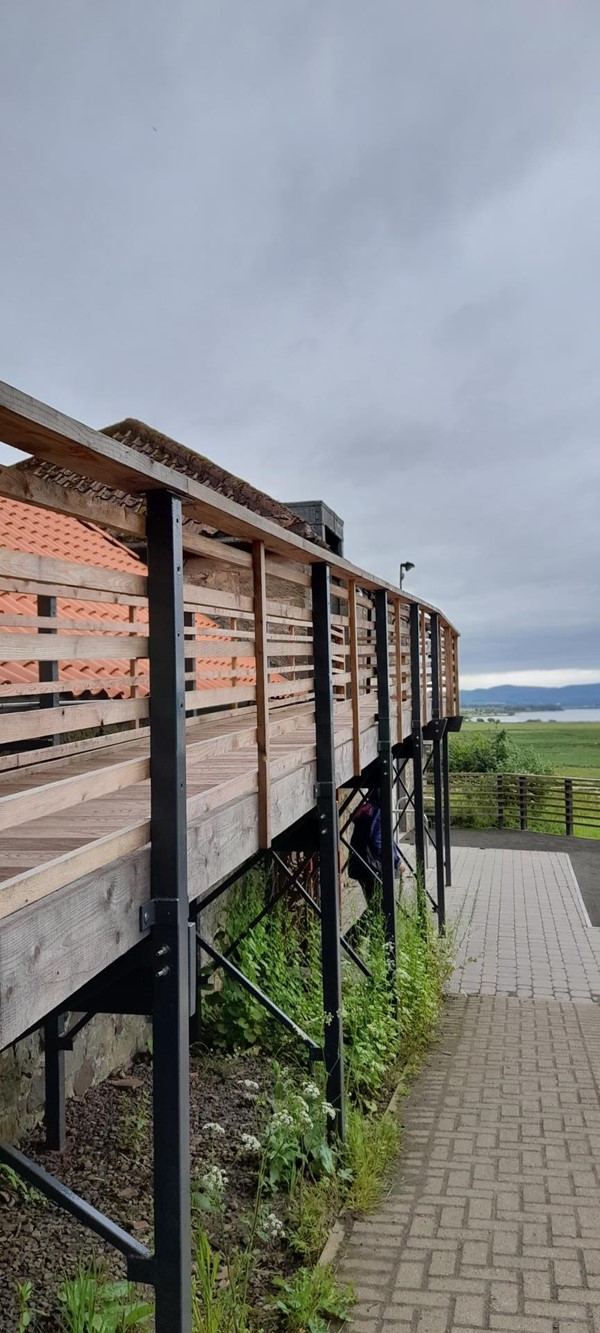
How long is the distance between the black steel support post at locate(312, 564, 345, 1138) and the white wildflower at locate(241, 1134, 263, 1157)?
48 centimetres

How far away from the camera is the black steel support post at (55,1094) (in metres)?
5.08

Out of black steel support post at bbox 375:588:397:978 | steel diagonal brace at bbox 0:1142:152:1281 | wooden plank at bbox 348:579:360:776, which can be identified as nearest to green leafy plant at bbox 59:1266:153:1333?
steel diagonal brace at bbox 0:1142:152:1281

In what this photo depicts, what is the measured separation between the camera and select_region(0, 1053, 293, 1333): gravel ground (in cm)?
400

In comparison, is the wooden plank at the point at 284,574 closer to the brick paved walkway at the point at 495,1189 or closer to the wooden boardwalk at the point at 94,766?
the wooden boardwalk at the point at 94,766

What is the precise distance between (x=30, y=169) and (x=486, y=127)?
6.35 metres

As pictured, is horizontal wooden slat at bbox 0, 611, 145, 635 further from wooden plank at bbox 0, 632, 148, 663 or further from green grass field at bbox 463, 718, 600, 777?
green grass field at bbox 463, 718, 600, 777

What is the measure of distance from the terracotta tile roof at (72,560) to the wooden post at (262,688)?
3.98 ft

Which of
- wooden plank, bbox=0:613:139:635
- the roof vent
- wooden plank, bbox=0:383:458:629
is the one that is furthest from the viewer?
the roof vent

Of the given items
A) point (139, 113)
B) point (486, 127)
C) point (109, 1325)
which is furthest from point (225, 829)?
point (486, 127)

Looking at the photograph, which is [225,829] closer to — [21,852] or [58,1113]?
[21,852]

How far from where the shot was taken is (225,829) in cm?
358

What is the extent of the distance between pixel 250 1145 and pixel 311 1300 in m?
0.65

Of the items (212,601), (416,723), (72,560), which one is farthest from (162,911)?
(416,723)

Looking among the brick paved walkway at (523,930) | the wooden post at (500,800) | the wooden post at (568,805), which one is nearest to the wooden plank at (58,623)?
the brick paved walkway at (523,930)
